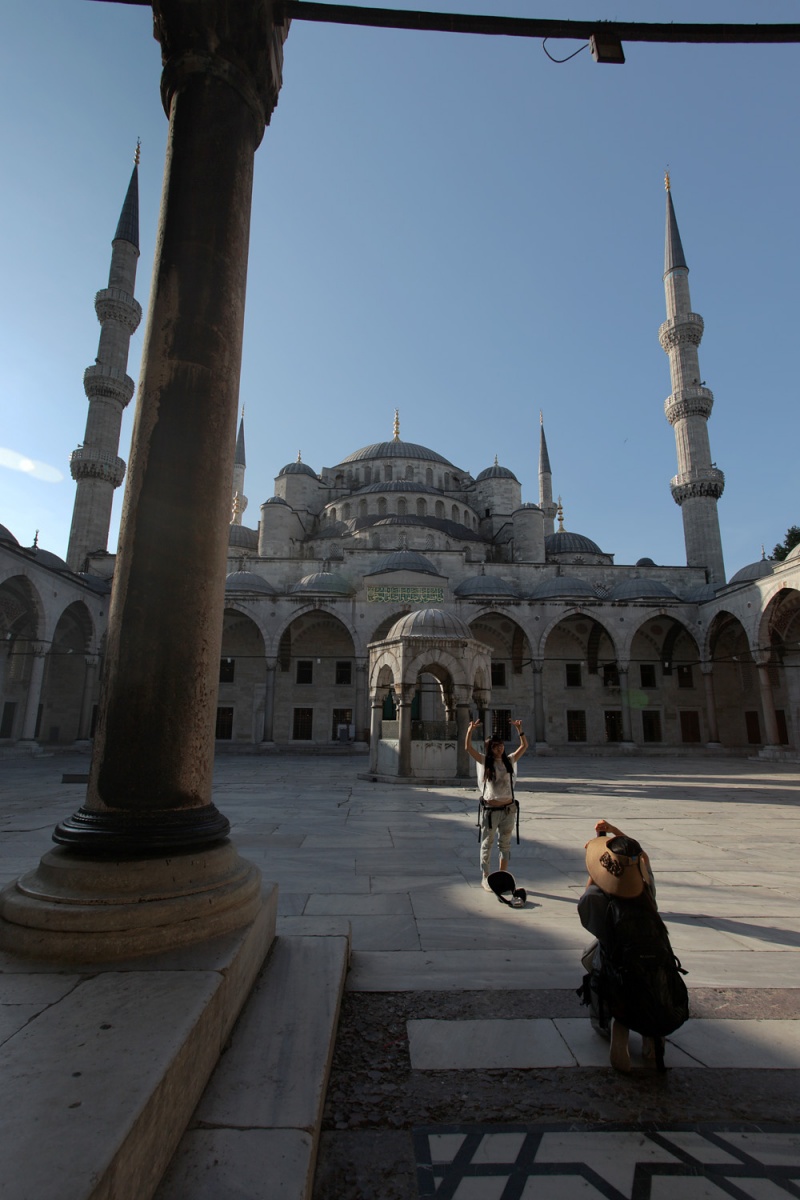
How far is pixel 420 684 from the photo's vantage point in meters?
13.2

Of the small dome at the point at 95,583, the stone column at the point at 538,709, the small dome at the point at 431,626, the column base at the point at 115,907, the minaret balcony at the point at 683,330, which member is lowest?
the column base at the point at 115,907

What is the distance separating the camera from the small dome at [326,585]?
2534 centimetres

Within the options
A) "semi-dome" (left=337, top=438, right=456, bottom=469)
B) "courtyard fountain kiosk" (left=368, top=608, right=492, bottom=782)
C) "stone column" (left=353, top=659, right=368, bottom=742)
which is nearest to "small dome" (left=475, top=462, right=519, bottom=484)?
"semi-dome" (left=337, top=438, right=456, bottom=469)

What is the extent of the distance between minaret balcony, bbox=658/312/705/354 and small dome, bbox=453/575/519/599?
13.0 metres

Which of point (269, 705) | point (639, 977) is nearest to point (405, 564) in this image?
point (269, 705)

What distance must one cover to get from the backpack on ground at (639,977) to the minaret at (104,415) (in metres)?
28.2

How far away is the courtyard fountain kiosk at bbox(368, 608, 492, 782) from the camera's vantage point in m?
12.7

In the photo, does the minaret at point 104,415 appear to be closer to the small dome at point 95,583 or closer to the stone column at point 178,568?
the small dome at point 95,583

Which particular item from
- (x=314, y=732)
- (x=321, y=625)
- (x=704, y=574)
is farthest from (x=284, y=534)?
(x=704, y=574)

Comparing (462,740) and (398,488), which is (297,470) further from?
(462,740)

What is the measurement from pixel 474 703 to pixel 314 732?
44.9 ft

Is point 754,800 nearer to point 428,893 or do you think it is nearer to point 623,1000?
point 428,893

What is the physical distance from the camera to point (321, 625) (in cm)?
2725

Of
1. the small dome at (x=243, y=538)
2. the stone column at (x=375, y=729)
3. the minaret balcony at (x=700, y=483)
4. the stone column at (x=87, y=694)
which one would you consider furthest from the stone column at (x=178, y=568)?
the small dome at (x=243, y=538)
